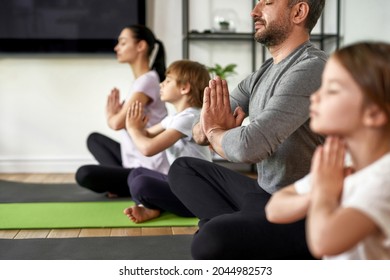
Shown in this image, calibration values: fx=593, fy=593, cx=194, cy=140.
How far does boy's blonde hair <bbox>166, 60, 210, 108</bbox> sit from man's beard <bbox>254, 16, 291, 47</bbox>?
73 centimetres

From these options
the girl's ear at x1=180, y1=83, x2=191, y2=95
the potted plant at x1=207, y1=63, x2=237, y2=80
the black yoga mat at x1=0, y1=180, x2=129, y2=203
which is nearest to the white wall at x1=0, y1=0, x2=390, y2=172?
the potted plant at x1=207, y1=63, x2=237, y2=80

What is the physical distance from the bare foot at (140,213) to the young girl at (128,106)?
345 millimetres

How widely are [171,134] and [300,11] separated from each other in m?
0.89

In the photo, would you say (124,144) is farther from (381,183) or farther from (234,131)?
(381,183)

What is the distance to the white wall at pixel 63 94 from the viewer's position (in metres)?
4.07

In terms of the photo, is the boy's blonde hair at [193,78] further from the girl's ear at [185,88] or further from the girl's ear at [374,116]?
the girl's ear at [374,116]

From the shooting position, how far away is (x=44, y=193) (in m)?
3.23

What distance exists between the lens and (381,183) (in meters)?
0.90

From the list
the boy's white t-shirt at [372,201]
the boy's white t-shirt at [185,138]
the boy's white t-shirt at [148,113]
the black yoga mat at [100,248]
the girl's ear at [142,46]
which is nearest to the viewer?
the boy's white t-shirt at [372,201]

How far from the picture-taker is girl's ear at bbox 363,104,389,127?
907mm

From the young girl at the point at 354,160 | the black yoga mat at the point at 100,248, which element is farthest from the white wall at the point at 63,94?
the young girl at the point at 354,160

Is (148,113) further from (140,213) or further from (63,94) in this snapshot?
(63,94)
